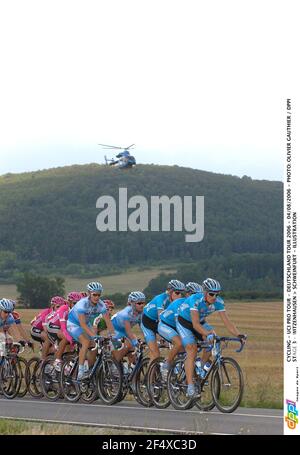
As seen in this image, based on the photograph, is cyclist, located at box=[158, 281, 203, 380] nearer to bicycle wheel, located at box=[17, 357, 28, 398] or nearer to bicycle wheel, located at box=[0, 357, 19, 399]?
bicycle wheel, located at box=[17, 357, 28, 398]

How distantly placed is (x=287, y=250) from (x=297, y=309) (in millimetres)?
511

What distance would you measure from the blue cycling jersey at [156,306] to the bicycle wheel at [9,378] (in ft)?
9.97

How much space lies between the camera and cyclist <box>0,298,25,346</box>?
19453mm

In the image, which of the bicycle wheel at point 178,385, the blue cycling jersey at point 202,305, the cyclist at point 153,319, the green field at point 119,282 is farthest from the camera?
the green field at point 119,282

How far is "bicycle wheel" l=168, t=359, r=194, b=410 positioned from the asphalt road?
16 cm

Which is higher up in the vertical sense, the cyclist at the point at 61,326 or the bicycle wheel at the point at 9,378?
the cyclist at the point at 61,326

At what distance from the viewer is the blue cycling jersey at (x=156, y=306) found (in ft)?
57.1

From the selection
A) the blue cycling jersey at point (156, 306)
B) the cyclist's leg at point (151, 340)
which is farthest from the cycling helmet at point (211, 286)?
the cyclist's leg at point (151, 340)

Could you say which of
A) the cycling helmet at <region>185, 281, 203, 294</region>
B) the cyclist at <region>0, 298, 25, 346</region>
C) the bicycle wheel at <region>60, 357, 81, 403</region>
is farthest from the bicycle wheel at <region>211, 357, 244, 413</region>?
the cyclist at <region>0, 298, 25, 346</region>

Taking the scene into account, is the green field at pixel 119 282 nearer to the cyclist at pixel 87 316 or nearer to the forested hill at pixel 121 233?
the forested hill at pixel 121 233

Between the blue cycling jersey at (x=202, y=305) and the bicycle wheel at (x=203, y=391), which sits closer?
the bicycle wheel at (x=203, y=391)

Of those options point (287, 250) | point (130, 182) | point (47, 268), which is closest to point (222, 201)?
point (130, 182)

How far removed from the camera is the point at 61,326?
62.4 ft

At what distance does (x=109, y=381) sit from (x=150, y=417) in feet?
8.12
